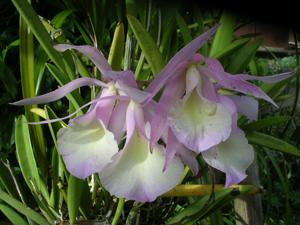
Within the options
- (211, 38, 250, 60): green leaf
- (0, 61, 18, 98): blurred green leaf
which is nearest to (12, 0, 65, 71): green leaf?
(211, 38, 250, 60): green leaf

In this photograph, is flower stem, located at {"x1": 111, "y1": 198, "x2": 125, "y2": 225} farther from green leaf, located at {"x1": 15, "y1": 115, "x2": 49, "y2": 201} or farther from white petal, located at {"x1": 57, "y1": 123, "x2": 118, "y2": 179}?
white petal, located at {"x1": 57, "y1": 123, "x2": 118, "y2": 179}

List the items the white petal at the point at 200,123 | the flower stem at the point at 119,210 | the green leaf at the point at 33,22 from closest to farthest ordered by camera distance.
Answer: the white petal at the point at 200,123 < the green leaf at the point at 33,22 < the flower stem at the point at 119,210

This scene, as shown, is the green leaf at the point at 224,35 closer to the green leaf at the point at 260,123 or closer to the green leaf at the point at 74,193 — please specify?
the green leaf at the point at 260,123

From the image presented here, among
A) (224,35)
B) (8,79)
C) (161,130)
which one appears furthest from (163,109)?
(8,79)

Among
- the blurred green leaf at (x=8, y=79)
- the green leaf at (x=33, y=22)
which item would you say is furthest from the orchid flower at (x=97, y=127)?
the blurred green leaf at (x=8, y=79)

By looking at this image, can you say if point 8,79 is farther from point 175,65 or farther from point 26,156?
point 175,65
